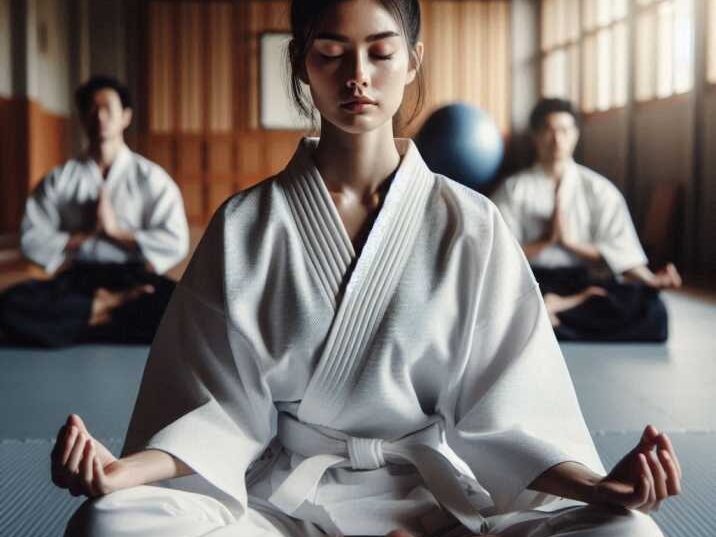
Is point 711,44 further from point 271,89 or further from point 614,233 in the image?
point 271,89

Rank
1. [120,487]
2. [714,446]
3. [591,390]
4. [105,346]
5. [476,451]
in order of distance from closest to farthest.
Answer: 1. [120,487]
2. [476,451]
3. [714,446]
4. [591,390]
5. [105,346]

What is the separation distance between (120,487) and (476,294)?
26.4 inches

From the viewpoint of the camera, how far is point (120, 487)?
134cm

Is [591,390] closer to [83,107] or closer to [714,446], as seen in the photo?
[714,446]

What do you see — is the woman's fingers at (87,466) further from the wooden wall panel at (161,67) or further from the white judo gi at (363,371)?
the wooden wall panel at (161,67)

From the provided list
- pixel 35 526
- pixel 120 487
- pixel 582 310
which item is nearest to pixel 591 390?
pixel 582 310

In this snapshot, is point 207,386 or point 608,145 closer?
point 207,386

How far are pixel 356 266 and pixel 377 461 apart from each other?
36 centimetres

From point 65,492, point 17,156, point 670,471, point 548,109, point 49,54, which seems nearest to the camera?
point 670,471

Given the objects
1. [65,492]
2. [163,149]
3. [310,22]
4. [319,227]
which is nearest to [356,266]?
[319,227]

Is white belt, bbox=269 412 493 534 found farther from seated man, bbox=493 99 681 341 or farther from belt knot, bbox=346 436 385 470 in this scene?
seated man, bbox=493 99 681 341

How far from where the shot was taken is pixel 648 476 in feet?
4.05

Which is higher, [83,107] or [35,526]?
[83,107]

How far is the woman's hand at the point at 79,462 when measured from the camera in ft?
4.05
